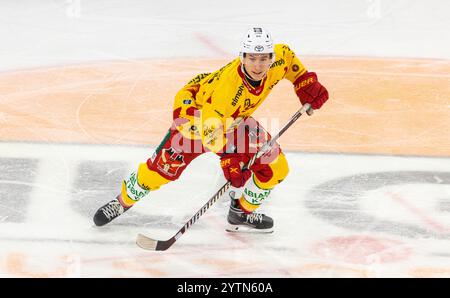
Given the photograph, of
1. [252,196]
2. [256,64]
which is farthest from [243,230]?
[256,64]

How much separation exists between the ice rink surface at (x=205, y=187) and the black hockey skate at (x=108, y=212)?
0.06m

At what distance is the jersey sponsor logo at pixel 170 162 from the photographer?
6.01m

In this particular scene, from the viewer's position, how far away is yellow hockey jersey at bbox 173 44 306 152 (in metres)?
5.71

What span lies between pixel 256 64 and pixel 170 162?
784 millimetres

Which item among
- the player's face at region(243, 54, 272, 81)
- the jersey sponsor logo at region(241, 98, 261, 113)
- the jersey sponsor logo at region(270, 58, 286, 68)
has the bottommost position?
the jersey sponsor logo at region(241, 98, 261, 113)

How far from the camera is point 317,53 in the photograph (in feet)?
29.5

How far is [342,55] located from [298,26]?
0.69m

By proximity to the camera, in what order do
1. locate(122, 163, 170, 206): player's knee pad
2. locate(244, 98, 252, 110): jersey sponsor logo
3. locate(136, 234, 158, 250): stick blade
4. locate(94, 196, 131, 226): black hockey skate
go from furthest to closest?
locate(94, 196, 131, 226): black hockey skate
locate(122, 163, 170, 206): player's knee pad
locate(136, 234, 158, 250): stick blade
locate(244, 98, 252, 110): jersey sponsor logo

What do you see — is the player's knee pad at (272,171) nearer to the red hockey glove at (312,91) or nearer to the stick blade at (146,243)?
the red hockey glove at (312,91)

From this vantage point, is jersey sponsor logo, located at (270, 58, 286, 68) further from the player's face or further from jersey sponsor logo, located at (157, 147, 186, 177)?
jersey sponsor logo, located at (157, 147, 186, 177)

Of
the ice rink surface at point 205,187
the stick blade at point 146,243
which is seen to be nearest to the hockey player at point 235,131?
the ice rink surface at point 205,187

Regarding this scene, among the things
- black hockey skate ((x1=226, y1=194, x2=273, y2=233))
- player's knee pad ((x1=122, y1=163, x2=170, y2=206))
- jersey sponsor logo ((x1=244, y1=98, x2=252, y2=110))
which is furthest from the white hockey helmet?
black hockey skate ((x1=226, y1=194, x2=273, y2=233))

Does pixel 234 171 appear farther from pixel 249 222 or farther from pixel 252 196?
pixel 249 222

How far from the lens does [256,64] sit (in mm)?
5699
